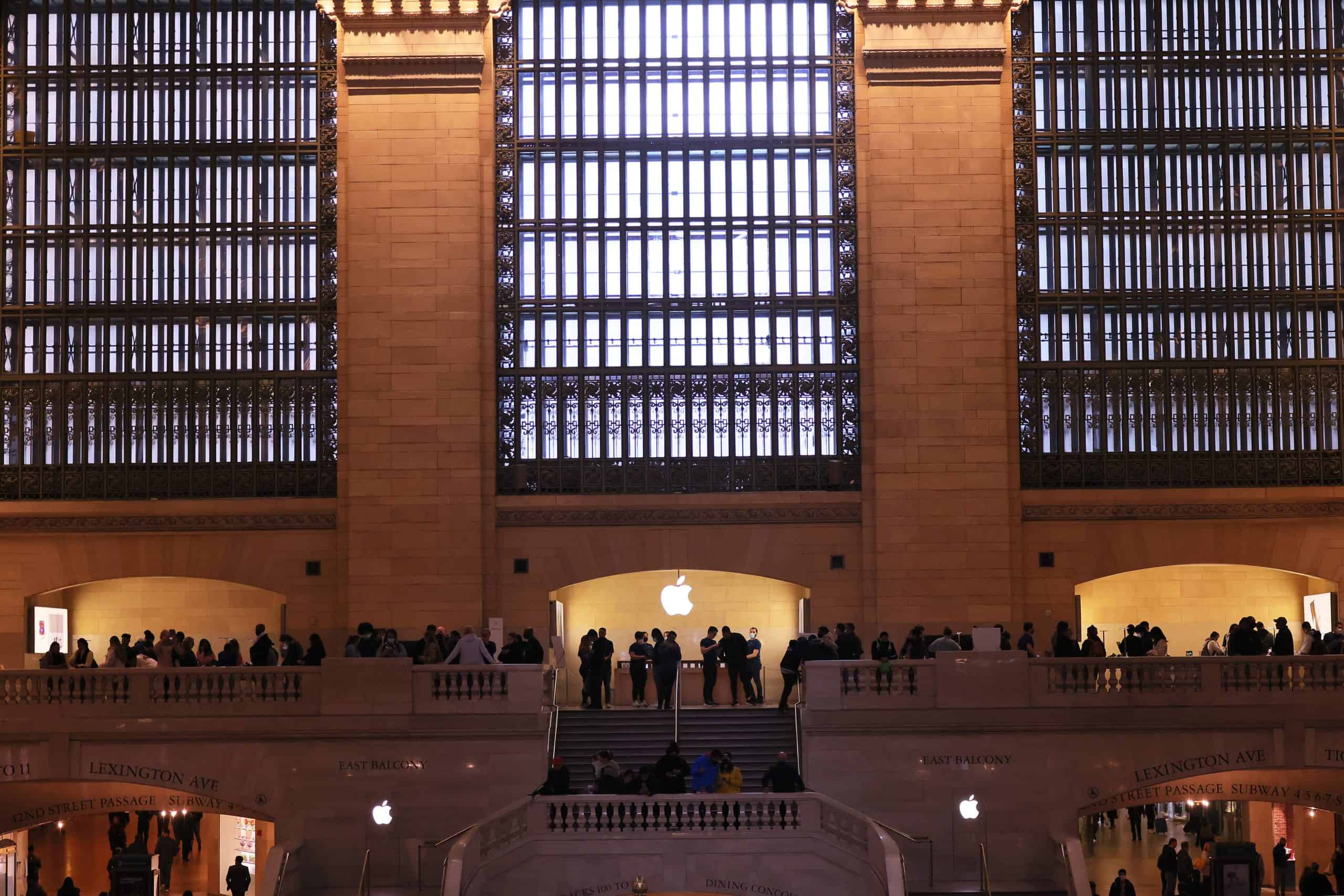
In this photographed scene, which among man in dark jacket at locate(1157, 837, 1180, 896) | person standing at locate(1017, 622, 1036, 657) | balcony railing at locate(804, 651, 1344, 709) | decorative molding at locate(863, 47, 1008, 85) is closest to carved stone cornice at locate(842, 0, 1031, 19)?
decorative molding at locate(863, 47, 1008, 85)

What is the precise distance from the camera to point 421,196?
30250 millimetres

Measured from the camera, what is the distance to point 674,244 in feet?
101

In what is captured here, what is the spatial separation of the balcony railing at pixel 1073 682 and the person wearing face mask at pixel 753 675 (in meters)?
2.25

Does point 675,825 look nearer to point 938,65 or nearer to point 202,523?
point 202,523

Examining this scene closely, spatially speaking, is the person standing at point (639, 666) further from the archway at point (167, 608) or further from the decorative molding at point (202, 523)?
the archway at point (167, 608)

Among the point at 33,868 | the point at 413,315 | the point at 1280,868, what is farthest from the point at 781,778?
the point at 33,868

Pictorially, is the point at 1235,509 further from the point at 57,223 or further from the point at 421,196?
the point at 57,223

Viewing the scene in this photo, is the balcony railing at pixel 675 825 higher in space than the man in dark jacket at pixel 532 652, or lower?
lower

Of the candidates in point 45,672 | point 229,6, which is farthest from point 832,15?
point 45,672

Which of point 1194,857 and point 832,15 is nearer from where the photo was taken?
point 832,15

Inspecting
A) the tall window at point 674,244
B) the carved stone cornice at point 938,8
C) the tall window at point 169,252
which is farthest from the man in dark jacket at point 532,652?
the carved stone cornice at point 938,8

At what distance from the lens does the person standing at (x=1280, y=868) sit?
27.6m

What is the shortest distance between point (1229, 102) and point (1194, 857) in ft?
47.4

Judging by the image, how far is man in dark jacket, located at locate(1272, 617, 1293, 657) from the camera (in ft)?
81.8
